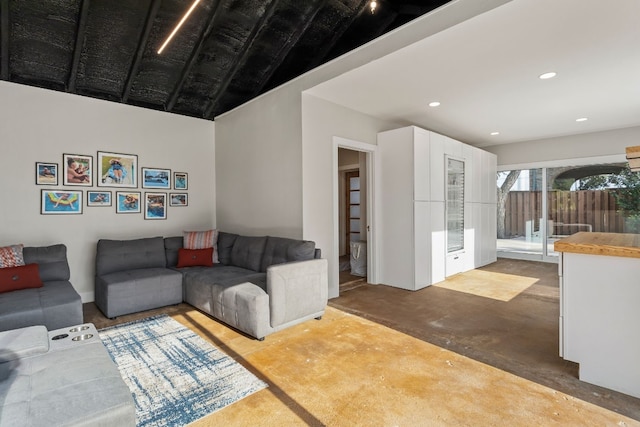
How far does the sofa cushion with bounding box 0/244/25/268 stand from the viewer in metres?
3.29

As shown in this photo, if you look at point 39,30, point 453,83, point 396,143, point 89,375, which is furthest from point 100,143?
point 453,83

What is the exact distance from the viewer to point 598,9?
2.40 metres

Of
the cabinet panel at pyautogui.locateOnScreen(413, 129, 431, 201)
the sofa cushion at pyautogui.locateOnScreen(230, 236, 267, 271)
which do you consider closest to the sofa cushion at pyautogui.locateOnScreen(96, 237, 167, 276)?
the sofa cushion at pyautogui.locateOnScreen(230, 236, 267, 271)

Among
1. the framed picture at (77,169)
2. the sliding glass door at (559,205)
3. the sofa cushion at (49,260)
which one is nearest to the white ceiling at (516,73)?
the sliding glass door at (559,205)

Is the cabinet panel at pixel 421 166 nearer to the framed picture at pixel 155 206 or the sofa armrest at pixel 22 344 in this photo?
the framed picture at pixel 155 206

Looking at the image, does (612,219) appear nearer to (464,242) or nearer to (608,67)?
(464,242)

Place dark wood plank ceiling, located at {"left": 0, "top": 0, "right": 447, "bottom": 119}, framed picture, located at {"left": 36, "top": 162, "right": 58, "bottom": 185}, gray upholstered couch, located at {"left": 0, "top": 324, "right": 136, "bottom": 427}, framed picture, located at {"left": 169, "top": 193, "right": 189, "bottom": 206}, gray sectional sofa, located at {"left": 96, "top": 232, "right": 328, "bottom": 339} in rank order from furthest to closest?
framed picture, located at {"left": 169, "top": 193, "right": 189, "bottom": 206} → framed picture, located at {"left": 36, "top": 162, "right": 58, "bottom": 185} → dark wood plank ceiling, located at {"left": 0, "top": 0, "right": 447, "bottom": 119} → gray sectional sofa, located at {"left": 96, "top": 232, "right": 328, "bottom": 339} → gray upholstered couch, located at {"left": 0, "top": 324, "right": 136, "bottom": 427}

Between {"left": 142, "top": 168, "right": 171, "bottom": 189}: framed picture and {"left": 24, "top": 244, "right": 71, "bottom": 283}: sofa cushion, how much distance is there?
4.86 ft

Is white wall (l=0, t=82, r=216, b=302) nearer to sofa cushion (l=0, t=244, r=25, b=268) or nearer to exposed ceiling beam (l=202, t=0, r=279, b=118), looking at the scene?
exposed ceiling beam (l=202, t=0, r=279, b=118)

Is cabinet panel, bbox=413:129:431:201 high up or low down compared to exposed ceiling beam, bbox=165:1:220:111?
down

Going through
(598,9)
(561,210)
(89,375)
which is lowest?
(89,375)

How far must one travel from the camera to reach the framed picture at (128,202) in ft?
15.2

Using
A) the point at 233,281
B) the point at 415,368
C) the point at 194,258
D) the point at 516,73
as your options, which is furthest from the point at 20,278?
the point at 516,73

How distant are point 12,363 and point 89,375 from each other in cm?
51
